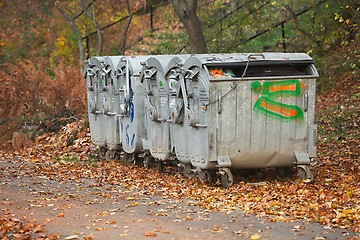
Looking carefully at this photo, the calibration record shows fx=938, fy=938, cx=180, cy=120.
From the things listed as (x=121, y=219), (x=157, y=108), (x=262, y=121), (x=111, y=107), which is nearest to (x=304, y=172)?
(x=262, y=121)

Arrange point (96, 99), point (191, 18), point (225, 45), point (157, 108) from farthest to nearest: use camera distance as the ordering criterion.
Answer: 1. point (225, 45)
2. point (191, 18)
3. point (96, 99)
4. point (157, 108)

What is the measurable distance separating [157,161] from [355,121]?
499 centimetres

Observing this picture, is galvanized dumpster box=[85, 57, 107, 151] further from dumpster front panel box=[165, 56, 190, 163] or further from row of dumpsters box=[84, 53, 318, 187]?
row of dumpsters box=[84, 53, 318, 187]

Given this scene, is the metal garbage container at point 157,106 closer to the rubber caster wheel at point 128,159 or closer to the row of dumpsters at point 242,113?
the row of dumpsters at point 242,113

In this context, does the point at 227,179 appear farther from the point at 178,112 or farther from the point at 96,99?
the point at 96,99

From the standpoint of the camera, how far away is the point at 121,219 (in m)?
10.8

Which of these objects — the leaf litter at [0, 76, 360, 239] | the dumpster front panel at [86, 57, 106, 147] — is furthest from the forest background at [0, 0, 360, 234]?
the dumpster front panel at [86, 57, 106, 147]

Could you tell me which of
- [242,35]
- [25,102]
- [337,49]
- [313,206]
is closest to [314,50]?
[337,49]

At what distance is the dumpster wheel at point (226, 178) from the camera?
531 inches

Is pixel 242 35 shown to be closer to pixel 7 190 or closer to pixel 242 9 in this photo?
pixel 242 9

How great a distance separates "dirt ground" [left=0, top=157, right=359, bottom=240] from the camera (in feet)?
31.7

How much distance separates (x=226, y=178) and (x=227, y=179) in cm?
3

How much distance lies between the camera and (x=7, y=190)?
14.2 m

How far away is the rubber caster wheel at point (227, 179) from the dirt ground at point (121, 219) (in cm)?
107
